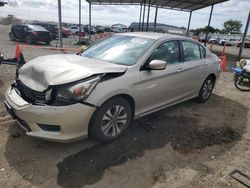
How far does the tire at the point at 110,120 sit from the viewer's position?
3268mm

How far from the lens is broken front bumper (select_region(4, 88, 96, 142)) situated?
296 centimetres

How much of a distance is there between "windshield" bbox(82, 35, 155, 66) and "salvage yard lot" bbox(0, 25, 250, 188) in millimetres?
1235

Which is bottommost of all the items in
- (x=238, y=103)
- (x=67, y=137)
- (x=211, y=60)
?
(x=238, y=103)

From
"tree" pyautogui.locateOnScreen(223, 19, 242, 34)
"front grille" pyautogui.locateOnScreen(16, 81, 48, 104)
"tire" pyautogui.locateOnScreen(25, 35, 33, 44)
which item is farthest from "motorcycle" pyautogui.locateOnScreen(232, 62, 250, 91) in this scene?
"tree" pyautogui.locateOnScreen(223, 19, 242, 34)

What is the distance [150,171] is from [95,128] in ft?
3.05

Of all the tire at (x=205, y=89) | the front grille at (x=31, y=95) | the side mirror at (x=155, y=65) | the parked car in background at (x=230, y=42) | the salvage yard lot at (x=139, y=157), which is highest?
the side mirror at (x=155, y=65)

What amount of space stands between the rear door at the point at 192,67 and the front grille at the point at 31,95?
277 cm

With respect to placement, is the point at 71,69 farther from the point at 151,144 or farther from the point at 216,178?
the point at 216,178

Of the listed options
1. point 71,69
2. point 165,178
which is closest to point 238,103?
point 165,178

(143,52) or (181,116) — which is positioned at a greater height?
(143,52)

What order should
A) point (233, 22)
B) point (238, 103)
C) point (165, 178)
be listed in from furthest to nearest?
1. point (233, 22)
2. point (238, 103)
3. point (165, 178)

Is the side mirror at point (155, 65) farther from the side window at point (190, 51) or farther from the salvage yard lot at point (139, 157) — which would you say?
the side window at point (190, 51)

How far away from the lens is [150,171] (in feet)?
10.1

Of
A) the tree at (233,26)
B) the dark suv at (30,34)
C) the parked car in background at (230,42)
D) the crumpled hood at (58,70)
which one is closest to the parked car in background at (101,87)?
the crumpled hood at (58,70)
